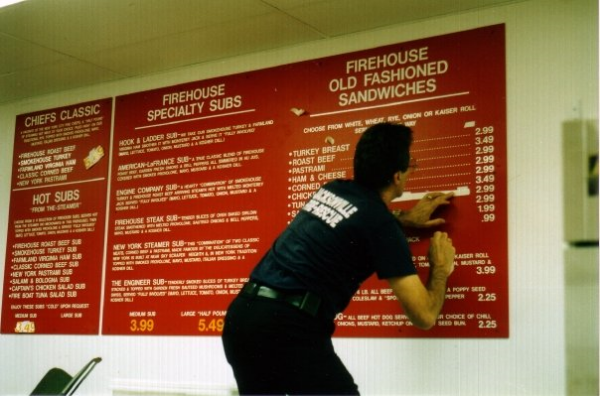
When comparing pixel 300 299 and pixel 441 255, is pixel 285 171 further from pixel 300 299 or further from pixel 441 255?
pixel 300 299

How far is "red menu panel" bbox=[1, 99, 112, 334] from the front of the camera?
12.9 ft

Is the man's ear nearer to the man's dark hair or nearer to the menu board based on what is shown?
the man's dark hair

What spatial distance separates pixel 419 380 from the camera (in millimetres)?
2963

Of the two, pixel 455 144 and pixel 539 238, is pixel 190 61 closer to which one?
pixel 455 144

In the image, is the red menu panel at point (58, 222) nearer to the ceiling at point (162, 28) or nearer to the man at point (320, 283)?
the ceiling at point (162, 28)

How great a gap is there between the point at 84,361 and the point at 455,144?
6.95 ft

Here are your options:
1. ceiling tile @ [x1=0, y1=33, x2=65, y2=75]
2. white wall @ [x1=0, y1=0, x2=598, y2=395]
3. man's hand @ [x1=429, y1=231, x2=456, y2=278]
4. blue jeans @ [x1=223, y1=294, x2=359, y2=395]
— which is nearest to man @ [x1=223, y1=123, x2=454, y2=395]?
blue jeans @ [x1=223, y1=294, x2=359, y2=395]

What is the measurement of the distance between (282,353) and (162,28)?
171 centimetres

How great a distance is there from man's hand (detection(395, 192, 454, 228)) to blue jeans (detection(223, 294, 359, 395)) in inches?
30.6

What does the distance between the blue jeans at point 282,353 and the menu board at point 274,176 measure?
77 cm

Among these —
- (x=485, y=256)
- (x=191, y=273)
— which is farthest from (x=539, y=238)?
(x=191, y=273)

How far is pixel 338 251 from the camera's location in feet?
7.86

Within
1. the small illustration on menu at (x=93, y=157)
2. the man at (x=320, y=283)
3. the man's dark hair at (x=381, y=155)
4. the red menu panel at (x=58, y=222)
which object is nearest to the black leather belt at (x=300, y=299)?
the man at (x=320, y=283)

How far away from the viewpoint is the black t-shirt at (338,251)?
237 centimetres
